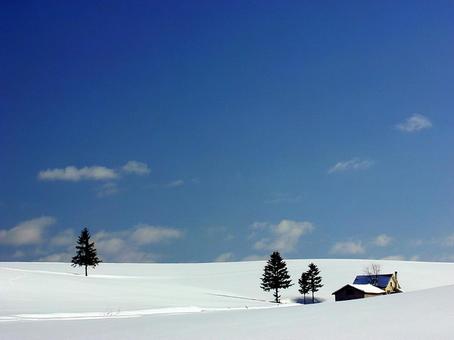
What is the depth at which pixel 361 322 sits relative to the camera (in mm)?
15930

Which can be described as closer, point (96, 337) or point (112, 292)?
point (96, 337)

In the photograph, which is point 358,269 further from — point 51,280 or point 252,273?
point 51,280

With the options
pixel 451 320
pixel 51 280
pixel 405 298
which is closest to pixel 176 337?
pixel 451 320

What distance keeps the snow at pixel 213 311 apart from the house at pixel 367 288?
761 cm

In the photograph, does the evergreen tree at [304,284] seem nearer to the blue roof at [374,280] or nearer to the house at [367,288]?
the house at [367,288]

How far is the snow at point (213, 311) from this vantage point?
1522cm

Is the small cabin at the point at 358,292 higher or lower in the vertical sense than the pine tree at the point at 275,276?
lower

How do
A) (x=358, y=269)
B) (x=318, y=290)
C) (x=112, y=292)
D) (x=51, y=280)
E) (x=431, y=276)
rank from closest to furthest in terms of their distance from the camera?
(x=112, y=292) < (x=51, y=280) < (x=318, y=290) < (x=431, y=276) < (x=358, y=269)

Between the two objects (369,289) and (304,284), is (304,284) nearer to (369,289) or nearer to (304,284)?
(304,284)

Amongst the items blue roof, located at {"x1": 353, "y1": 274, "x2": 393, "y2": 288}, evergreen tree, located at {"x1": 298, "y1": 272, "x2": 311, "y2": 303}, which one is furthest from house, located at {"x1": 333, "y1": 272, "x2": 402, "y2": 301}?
evergreen tree, located at {"x1": 298, "y1": 272, "x2": 311, "y2": 303}

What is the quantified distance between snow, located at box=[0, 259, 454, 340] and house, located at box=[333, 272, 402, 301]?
761cm

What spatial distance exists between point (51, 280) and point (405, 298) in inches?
2047

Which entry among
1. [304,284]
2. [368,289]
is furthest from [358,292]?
[304,284]

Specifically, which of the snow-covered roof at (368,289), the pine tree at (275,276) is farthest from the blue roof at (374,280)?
the pine tree at (275,276)
